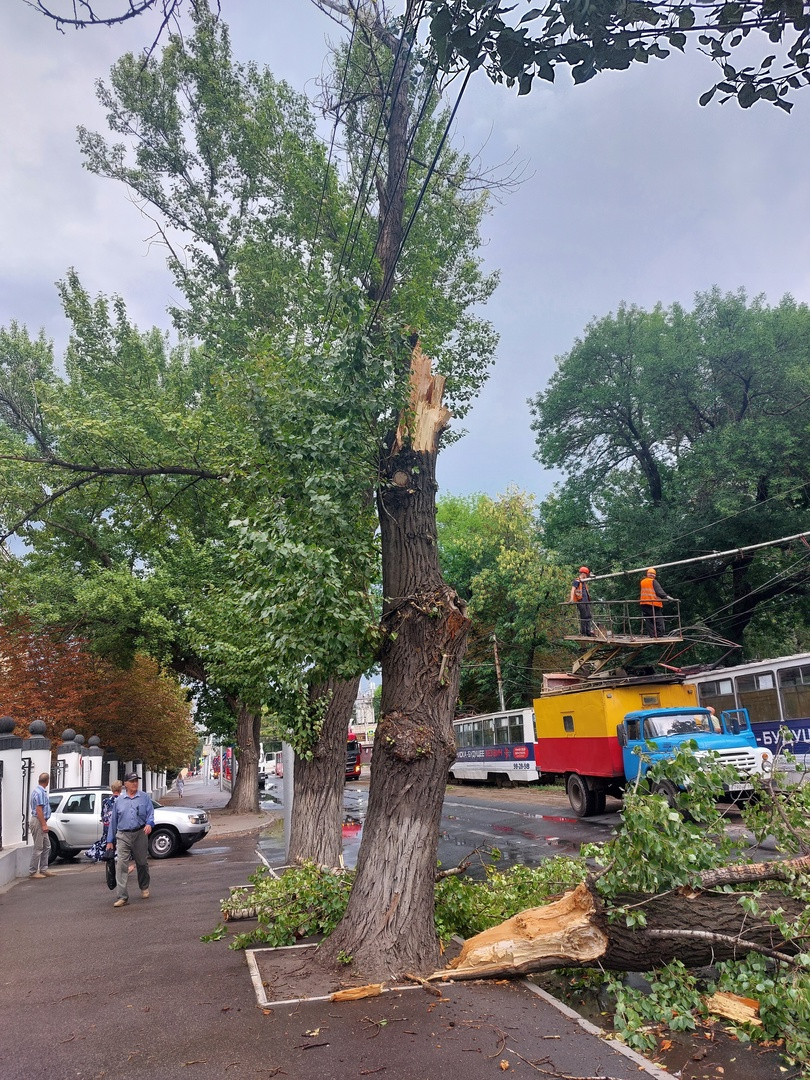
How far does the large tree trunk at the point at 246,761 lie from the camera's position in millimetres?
26688

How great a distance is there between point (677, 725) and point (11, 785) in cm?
1303

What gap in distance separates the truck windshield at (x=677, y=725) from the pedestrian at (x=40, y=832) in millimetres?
11714

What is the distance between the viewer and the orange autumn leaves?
22281 millimetres

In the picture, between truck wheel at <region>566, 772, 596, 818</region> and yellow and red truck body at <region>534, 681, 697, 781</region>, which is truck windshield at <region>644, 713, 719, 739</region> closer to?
yellow and red truck body at <region>534, 681, 697, 781</region>

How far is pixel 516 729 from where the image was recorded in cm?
3203

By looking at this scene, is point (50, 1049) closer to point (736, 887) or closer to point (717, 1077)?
point (717, 1077)

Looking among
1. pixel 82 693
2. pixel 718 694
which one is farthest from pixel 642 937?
pixel 82 693

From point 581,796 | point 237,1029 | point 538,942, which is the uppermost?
point 538,942

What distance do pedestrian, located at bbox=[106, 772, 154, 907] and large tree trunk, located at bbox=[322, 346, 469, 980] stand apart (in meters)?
5.57

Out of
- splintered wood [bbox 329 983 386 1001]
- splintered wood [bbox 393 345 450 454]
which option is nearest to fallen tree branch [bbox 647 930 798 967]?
splintered wood [bbox 329 983 386 1001]

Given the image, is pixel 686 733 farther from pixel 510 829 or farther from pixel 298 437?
pixel 298 437

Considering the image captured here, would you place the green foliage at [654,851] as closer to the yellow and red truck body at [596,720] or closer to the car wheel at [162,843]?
the yellow and red truck body at [596,720]

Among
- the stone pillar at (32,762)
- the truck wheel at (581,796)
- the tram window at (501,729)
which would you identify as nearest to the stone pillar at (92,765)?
the stone pillar at (32,762)

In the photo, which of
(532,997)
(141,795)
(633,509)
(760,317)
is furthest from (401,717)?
(760,317)
